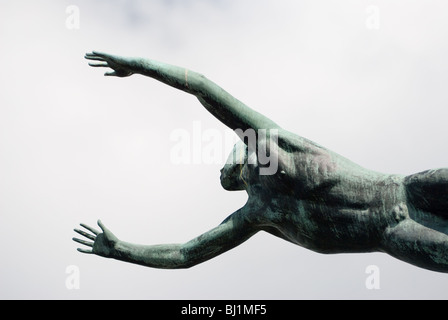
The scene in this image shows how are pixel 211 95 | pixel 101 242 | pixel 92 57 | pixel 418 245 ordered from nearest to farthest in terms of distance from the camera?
1. pixel 418 245
2. pixel 211 95
3. pixel 92 57
4. pixel 101 242

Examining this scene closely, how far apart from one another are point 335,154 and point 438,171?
3.24ft

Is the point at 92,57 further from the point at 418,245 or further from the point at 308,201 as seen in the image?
the point at 418,245

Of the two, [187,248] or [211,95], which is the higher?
[211,95]

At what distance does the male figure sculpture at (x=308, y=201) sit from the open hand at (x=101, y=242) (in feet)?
1.39

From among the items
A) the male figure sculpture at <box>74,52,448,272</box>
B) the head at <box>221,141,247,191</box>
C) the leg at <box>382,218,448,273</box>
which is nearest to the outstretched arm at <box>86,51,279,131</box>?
the male figure sculpture at <box>74,52,448,272</box>

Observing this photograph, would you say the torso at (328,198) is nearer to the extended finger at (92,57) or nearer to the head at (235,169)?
the head at (235,169)

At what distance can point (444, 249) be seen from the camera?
6.52m

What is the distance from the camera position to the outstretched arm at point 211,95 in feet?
24.3

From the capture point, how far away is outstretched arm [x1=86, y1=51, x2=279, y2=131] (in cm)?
739

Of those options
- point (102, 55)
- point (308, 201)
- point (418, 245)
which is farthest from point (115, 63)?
point (418, 245)

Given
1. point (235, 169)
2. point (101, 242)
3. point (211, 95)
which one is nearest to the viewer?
point (211, 95)

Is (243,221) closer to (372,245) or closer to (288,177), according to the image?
(288,177)

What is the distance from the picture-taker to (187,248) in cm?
790

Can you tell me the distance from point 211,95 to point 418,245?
7.58 ft
